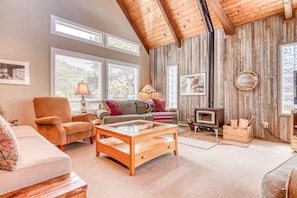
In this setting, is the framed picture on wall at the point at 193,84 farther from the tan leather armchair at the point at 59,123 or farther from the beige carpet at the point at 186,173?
the tan leather armchair at the point at 59,123

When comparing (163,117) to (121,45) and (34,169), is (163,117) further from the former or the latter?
(34,169)

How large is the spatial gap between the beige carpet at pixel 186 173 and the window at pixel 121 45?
3257 millimetres

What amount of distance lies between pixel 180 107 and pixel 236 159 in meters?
2.93

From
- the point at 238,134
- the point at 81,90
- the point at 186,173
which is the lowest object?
the point at 186,173

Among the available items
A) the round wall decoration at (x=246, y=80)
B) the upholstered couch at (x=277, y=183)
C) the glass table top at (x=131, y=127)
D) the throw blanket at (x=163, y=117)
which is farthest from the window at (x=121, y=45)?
the upholstered couch at (x=277, y=183)

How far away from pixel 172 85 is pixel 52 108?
376cm

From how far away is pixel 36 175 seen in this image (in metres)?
1.10

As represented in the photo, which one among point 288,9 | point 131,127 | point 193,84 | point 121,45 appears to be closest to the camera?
point 131,127

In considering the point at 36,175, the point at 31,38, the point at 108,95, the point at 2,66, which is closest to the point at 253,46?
the point at 108,95

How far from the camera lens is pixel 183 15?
467cm

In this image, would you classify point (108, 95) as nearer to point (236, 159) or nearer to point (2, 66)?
point (2, 66)

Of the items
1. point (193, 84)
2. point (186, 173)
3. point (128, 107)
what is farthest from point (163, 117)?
point (186, 173)

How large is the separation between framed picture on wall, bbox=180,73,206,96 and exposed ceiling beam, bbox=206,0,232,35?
52.5 inches

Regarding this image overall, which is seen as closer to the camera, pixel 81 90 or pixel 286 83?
pixel 286 83
